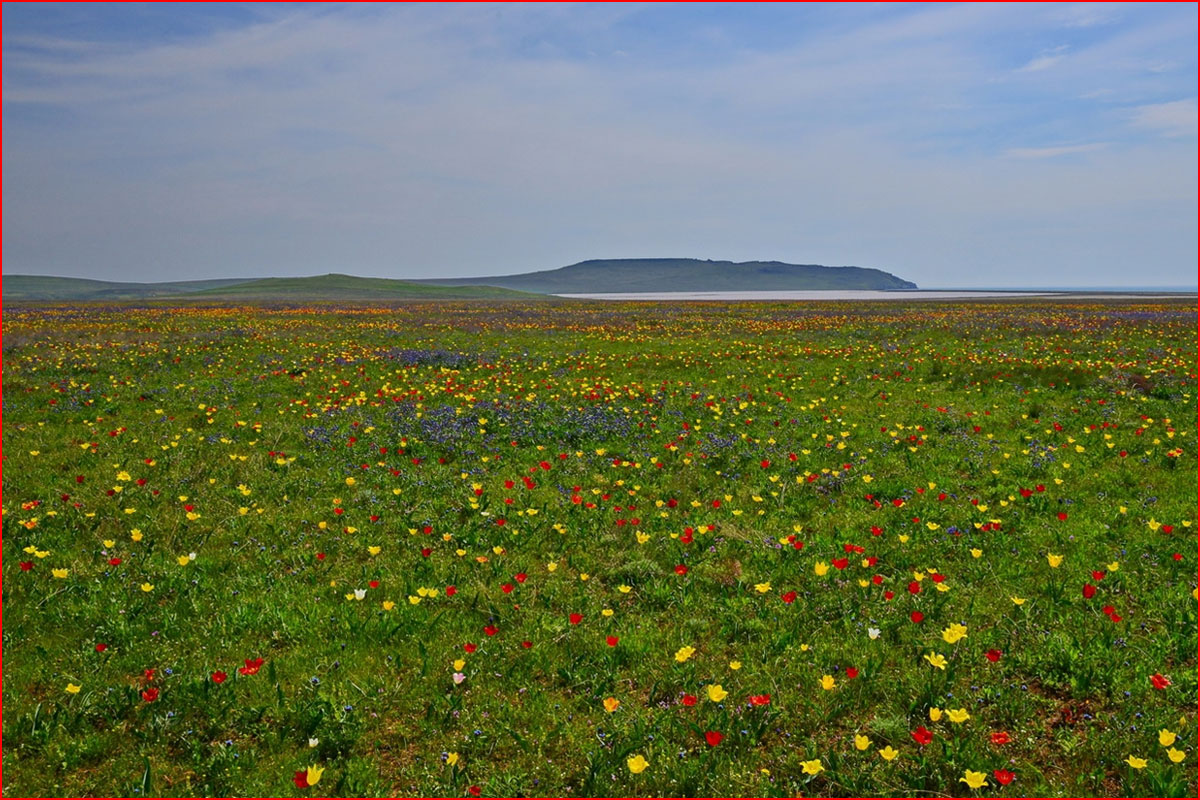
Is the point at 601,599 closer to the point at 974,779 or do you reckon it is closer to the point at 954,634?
the point at 954,634

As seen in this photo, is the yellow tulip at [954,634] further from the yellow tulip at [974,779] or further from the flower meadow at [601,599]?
the yellow tulip at [974,779]

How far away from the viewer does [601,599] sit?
609 centimetres

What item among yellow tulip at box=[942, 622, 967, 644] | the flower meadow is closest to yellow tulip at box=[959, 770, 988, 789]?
the flower meadow

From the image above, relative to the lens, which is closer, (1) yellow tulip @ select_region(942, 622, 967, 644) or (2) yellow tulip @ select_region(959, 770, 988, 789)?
(2) yellow tulip @ select_region(959, 770, 988, 789)

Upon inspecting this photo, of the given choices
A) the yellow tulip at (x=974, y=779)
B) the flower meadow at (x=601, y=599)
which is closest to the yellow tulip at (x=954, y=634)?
the flower meadow at (x=601, y=599)

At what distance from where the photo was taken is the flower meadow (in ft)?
13.6

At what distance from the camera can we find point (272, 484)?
8781 mm

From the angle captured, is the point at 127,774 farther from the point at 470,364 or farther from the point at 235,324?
the point at 235,324

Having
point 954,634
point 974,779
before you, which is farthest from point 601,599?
point 974,779

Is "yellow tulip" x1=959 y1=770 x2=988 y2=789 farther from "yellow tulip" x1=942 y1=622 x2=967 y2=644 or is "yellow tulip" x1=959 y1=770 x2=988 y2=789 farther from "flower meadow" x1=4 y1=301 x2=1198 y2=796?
"yellow tulip" x1=942 y1=622 x2=967 y2=644

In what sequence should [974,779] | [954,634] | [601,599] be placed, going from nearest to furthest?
1. [974,779]
2. [954,634]
3. [601,599]

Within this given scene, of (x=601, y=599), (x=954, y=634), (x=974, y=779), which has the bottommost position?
(x=974, y=779)

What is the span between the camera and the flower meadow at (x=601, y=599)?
4.15 metres

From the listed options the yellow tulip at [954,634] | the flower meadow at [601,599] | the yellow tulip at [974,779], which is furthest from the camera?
the yellow tulip at [954,634]
